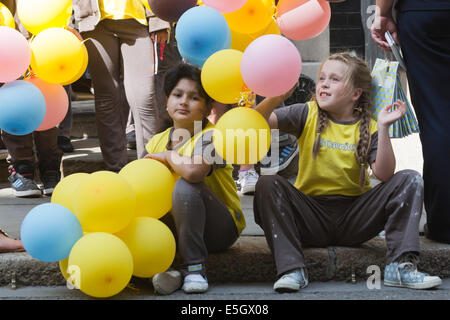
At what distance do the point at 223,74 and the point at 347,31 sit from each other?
393 cm

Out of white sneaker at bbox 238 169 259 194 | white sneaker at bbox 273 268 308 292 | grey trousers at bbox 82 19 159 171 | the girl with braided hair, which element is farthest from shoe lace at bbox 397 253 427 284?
grey trousers at bbox 82 19 159 171

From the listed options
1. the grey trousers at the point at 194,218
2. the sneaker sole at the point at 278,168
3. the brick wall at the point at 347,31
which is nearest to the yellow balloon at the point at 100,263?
the grey trousers at the point at 194,218

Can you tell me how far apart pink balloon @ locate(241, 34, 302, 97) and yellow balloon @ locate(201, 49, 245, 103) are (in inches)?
2.1

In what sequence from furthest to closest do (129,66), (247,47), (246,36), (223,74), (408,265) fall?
(129,66) < (246,36) < (408,265) < (247,47) < (223,74)

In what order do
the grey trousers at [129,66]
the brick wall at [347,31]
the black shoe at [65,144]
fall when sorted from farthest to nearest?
the brick wall at [347,31]
the black shoe at [65,144]
the grey trousers at [129,66]

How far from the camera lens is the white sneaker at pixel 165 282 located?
2750 mm

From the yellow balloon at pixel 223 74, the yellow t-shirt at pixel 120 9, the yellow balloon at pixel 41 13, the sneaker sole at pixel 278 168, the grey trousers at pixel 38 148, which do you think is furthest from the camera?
the sneaker sole at pixel 278 168

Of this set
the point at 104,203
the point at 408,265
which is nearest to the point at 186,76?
the point at 104,203

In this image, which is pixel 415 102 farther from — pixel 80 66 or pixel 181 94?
pixel 80 66

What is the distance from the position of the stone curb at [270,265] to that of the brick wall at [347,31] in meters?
A: 3.58

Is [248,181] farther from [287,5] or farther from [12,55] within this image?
[12,55]

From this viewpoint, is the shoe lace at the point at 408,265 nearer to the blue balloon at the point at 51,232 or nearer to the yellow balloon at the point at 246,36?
the yellow balloon at the point at 246,36

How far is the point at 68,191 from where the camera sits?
8.88ft

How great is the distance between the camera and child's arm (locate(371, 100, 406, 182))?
283cm
